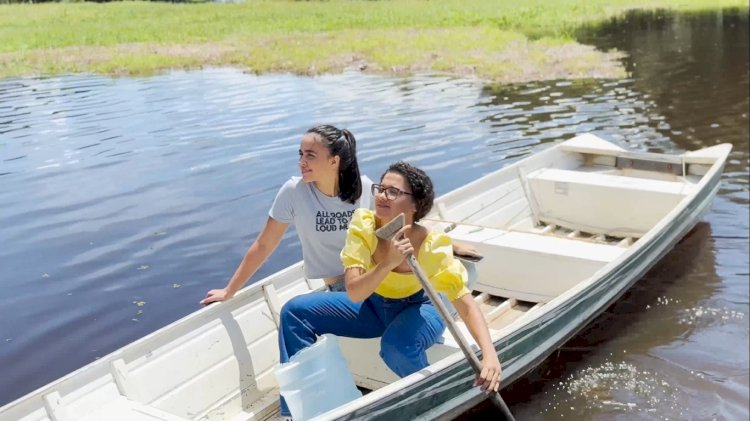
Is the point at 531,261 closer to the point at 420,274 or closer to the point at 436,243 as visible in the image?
the point at 436,243

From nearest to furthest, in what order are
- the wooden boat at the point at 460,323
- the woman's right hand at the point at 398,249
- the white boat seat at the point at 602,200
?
the woman's right hand at the point at 398,249 → the wooden boat at the point at 460,323 → the white boat seat at the point at 602,200

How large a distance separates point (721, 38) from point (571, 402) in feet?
75.0

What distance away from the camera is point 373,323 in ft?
13.6

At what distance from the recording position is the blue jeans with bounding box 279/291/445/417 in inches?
157

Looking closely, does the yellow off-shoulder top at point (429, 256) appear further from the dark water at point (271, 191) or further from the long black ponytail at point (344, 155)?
the dark water at point (271, 191)

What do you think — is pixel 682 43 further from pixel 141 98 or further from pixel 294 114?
pixel 141 98

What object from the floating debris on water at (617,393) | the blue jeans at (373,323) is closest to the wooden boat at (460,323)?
the blue jeans at (373,323)

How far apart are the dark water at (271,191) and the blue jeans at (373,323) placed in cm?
122

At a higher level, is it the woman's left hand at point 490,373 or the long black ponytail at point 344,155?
the long black ponytail at point 344,155

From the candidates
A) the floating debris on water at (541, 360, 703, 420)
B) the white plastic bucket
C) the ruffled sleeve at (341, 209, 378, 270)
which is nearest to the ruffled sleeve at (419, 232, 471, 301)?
the ruffled sleeve at (341, 209, 378, 270)

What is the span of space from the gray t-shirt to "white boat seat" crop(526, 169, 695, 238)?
3764mm

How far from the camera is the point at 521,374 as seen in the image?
5.25 metres

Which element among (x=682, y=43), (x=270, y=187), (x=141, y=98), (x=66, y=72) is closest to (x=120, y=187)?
(x=270, y=187)

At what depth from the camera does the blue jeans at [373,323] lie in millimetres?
4000
